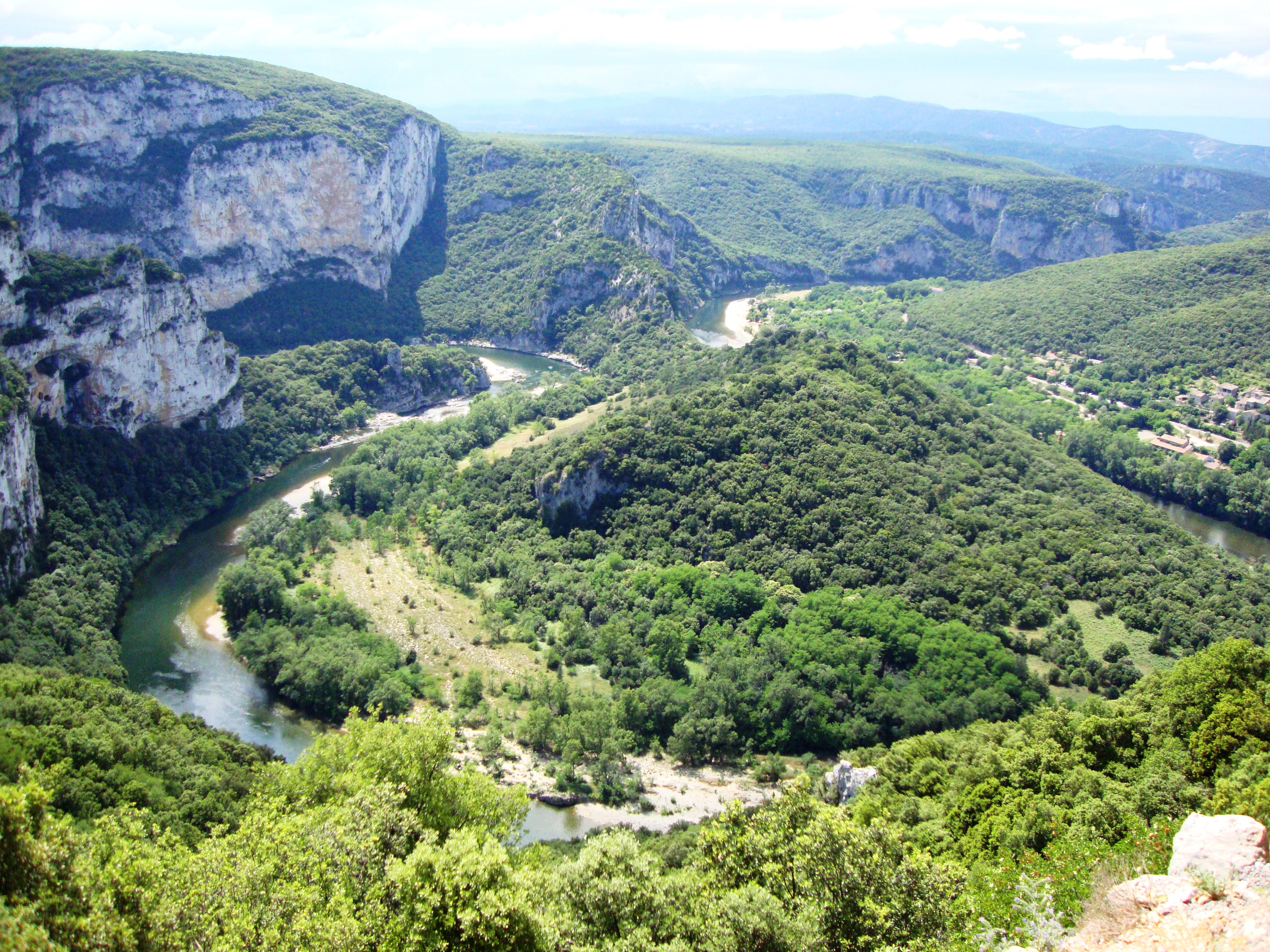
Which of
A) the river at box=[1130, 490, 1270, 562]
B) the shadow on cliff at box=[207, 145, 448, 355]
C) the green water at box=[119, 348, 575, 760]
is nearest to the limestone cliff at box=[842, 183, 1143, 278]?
the shadow on cliff at box=[207, 145, 448, 355]

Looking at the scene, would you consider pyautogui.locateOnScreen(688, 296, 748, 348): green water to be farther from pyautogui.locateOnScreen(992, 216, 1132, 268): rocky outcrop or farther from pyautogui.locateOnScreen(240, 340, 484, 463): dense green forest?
A: pyautogui.locateOnScreen(992, 216, 1132, 268): rocky outcrop

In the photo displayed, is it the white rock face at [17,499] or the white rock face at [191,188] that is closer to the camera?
the white rock face at [17,499]

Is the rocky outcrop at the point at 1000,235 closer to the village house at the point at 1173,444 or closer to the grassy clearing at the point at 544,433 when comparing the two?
the village house at the point at 1173,444

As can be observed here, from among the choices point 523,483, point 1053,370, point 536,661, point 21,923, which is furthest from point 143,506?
point 1053,370

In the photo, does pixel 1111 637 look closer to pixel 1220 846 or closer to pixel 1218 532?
pixel 1218 532

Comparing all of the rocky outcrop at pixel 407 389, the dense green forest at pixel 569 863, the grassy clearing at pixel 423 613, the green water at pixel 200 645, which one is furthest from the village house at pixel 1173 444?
the green water at pixel 200 645
